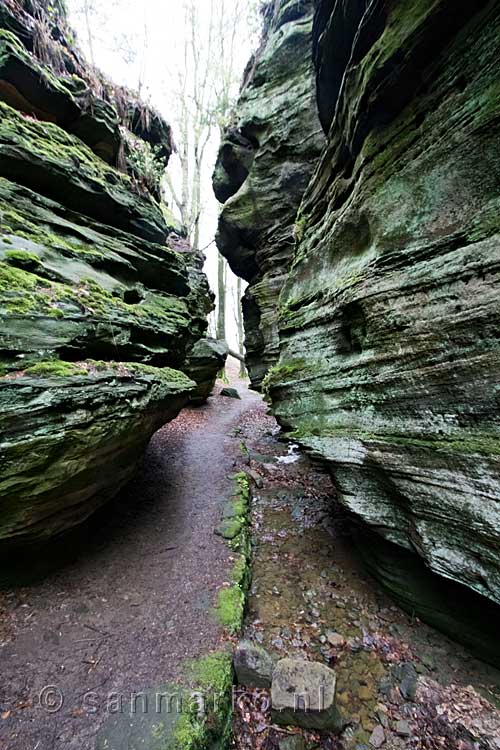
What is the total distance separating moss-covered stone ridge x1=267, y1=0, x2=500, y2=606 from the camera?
3670mm

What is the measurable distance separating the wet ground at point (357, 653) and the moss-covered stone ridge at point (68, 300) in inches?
150

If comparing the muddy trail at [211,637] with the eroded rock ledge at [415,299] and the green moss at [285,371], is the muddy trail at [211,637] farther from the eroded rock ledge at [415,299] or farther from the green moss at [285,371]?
the green moss at [285,371]

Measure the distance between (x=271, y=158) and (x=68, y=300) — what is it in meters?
14.0

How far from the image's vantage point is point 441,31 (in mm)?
4137

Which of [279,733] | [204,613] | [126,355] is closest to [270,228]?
[126,355]

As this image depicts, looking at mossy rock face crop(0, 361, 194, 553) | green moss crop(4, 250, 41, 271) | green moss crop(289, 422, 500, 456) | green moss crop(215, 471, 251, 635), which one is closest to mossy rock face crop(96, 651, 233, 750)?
green moss crop(215, 471, 251, 635)

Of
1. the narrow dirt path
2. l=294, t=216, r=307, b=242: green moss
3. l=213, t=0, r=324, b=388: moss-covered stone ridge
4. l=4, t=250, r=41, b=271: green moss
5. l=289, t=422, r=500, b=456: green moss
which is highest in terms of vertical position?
l=213, t=0, r=324, b=388: moss-covered stone ridge

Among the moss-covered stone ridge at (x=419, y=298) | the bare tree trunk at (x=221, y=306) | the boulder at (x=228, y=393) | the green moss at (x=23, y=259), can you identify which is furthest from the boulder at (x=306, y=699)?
the bare tree trunk at (x=221, y=306)

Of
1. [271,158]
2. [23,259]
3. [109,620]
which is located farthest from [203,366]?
[109,620]

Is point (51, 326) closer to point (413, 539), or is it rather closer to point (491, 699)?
point (413, 539)

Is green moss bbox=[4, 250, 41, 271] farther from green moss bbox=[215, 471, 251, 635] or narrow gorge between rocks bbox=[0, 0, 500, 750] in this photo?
green moss bbox=[215, 471, 251, 635]

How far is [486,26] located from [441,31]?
2.17 ft

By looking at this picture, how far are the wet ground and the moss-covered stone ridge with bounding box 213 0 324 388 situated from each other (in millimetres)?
10670

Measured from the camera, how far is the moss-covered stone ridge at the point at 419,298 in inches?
144
